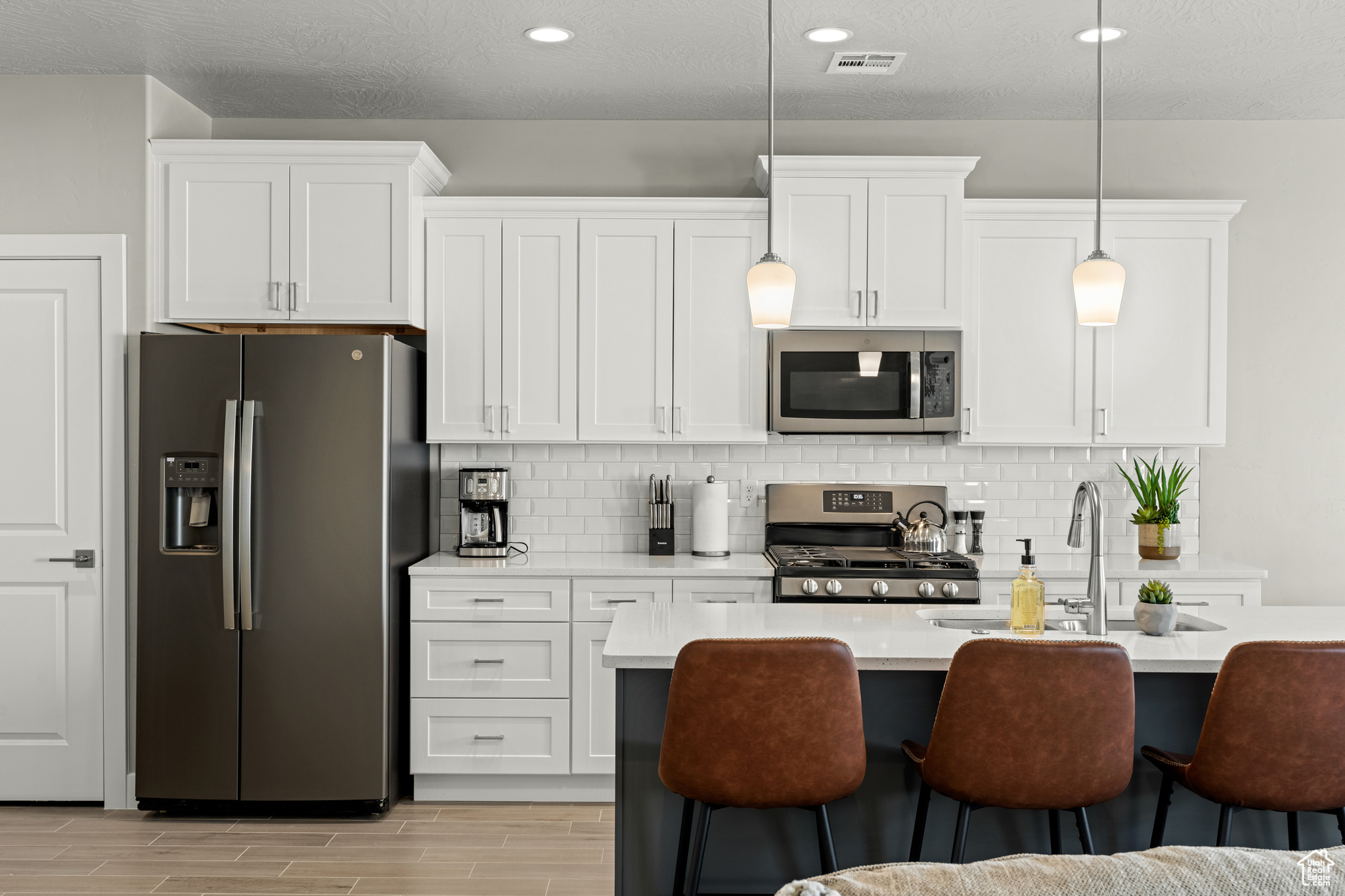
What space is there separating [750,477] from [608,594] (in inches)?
36.7

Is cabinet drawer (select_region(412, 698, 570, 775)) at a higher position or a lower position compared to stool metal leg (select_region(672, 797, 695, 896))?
lower

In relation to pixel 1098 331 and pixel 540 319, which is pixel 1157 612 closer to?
pixel 1098 331

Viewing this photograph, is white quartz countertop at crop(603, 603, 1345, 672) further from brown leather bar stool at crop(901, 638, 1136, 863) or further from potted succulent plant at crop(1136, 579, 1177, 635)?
brown leather bar stool at crop(901, 638, 1136, 863)

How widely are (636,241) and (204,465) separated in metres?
1.83

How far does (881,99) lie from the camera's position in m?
3.99

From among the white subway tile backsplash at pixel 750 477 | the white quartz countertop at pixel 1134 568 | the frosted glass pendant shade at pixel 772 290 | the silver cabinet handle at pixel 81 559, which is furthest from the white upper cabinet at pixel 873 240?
the silver cabinet handle at pixel 81 559

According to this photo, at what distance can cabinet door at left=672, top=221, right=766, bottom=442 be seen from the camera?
395 cm

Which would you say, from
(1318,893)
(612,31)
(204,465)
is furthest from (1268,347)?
(204,465)

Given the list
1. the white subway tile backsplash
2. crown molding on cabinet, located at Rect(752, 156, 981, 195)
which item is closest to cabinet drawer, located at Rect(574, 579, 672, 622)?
the white subway tile backsplash

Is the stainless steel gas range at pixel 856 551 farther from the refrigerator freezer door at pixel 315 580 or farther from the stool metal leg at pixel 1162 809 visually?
the refrigerator freezer door at pixel 315 580

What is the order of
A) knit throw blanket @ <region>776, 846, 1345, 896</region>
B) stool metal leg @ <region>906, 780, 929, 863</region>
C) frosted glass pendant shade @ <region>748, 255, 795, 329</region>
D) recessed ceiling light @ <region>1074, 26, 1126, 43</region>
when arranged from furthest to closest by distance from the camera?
recessed ceiling light @ <region>1074, 26, 1126, 43</region> < frosted glass pendant shade @ <region>748, 255, 795, 329</region> < stool metal leg @ <region>906, 780, 929, 863</region> < knit throw blanket @ <region>776, 846, 1345, 896</region>

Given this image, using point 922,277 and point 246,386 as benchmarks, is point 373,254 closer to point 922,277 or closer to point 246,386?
point 246,386

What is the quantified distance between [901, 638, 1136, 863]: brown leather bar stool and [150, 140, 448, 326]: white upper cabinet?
8.71 feet

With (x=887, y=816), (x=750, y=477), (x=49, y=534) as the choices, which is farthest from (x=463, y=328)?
(x=887, y=816)
